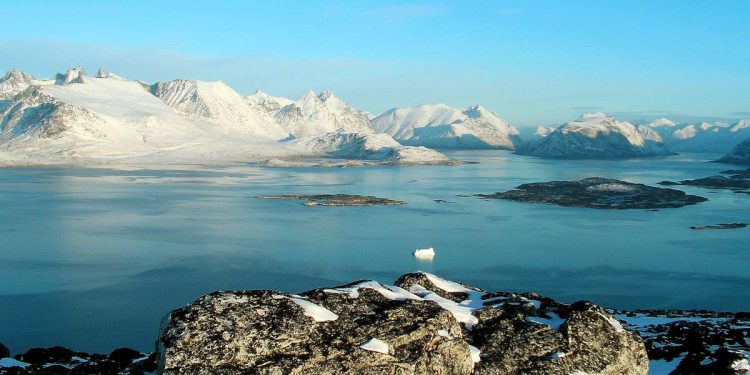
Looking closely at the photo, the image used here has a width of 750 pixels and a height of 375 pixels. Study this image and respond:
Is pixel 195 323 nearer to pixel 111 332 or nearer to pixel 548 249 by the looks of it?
pixel 111 332

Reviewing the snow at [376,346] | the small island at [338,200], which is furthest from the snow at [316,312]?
the small island at [338,200]

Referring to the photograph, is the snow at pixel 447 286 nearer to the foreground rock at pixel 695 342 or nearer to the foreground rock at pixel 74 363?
the foreground rock at pixel 695 342

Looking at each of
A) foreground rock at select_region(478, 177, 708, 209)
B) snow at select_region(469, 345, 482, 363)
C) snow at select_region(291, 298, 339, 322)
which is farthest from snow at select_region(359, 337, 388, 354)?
foreground rock at select_region(478, 177, 708, 209)

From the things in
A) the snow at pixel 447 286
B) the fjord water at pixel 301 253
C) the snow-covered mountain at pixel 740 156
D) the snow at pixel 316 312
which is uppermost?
the snow at pixel 316 312

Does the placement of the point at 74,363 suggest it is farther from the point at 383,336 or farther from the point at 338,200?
the point at 338,200

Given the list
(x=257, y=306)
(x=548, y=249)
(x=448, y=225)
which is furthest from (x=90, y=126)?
(x=257, y=306)

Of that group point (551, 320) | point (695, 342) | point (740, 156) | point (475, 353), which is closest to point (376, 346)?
point (475, 353)

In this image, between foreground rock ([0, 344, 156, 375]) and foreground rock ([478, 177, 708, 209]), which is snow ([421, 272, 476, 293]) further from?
foreground rock ([478, 177, 708, 209])
